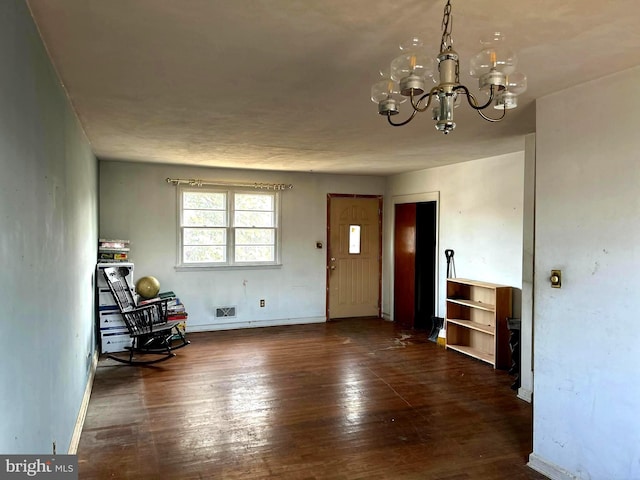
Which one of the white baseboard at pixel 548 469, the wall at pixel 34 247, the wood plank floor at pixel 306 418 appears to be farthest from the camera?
the wood plank floor at pixel 306 418

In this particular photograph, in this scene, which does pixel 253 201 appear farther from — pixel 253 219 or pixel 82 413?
pixel 82 413

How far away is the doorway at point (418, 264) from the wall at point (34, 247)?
175 inches

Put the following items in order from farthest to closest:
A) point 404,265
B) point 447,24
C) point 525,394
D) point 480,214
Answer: point 404,265 < point 480,214 < point 525,394 < point 447,24

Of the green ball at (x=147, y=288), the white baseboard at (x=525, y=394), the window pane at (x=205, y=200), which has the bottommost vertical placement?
the white baseboard at (x=525, y=394)

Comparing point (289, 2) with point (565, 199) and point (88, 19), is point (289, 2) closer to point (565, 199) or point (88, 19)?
point (88, 19)

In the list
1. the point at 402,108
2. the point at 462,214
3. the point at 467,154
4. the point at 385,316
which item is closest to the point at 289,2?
the point at 402,108

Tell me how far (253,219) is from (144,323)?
7.03ft

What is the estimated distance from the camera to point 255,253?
6.14 m

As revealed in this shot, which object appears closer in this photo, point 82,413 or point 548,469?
point 548,469

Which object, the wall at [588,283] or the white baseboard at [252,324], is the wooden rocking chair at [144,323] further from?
the wall at [588,283]

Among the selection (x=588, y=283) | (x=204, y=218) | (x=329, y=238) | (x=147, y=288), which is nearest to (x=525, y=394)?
(x=588, y=283)

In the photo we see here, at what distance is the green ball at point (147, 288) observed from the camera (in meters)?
5.19

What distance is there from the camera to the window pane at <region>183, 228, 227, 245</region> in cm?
579

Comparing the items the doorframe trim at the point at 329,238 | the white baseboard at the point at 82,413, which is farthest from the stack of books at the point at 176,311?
the doorframe trim at the point at 329,238
